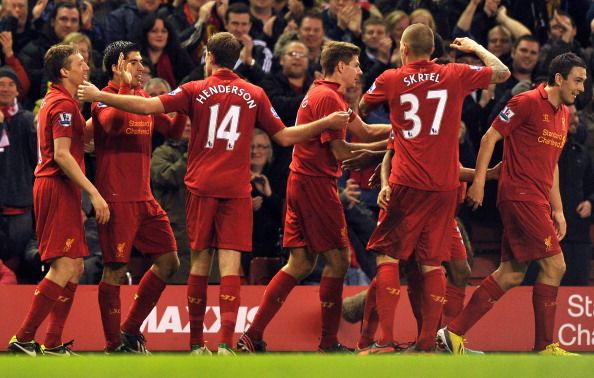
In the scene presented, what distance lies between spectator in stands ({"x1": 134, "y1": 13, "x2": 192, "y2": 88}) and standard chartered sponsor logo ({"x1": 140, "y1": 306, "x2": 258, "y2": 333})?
11.1 feet

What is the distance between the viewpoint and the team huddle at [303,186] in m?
10.8

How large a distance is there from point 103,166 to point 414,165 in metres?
2.69

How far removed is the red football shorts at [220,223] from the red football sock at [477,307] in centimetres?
203

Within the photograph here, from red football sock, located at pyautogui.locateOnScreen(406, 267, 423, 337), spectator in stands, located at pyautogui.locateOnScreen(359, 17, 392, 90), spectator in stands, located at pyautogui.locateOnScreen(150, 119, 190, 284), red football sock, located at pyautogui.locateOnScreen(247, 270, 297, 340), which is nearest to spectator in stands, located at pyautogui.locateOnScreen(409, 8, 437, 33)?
spectator in stands, located at pyautogui.locateOnScreen(359, 17, 392, 90)

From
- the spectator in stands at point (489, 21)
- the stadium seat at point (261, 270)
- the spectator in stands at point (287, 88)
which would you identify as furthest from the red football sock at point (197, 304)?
the spectator in stands at point (489, 21)

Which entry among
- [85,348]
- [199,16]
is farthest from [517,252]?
[199,16]

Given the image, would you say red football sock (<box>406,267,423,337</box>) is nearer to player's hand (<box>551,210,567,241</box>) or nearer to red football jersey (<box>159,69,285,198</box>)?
player's hand (<box>551,210,567,241</box>)

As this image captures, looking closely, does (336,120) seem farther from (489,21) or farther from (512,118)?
(489,21)

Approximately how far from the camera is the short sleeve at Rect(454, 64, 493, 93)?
10.9 meters

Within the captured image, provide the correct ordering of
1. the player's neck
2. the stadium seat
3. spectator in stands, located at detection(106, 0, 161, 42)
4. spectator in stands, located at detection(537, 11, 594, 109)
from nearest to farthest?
the player's neck, the stadium seat, spectator in stands, located at detection(106, 0, 161, 42), spectator in stands, located at detection(537, 11, 594, 109)

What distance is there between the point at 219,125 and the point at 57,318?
2160 mm

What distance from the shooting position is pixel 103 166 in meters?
11.3

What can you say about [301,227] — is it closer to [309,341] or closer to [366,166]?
[366,166]

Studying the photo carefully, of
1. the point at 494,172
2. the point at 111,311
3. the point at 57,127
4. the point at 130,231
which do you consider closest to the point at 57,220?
the point at 130,231
